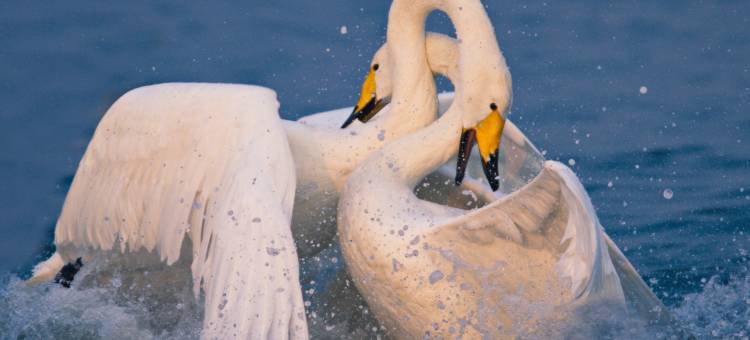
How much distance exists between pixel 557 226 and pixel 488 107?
0.57 meters

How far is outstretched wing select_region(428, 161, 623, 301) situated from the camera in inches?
178

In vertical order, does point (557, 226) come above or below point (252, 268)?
below

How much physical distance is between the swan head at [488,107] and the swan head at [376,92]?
25.6 inches

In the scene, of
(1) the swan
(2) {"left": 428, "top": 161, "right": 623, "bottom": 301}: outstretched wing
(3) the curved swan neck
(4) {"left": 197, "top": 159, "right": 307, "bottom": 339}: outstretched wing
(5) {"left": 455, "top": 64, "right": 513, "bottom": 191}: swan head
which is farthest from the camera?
(3) the curved swan neck

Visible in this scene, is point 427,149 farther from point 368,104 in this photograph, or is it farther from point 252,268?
point 252,268

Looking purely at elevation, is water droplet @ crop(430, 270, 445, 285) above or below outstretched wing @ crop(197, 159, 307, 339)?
below

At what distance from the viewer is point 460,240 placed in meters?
5.14

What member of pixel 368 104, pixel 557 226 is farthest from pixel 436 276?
pixel 368 104

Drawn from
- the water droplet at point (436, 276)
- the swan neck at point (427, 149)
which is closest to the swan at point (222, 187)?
the swan neck at point (427, 149)

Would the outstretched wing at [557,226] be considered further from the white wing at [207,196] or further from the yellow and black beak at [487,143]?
the white wing at [207,196]

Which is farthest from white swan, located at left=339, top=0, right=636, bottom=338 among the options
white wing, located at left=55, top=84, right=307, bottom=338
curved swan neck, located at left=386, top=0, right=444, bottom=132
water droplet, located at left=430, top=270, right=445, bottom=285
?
white wing, located at left=55, top=84, right=307, bottom=338

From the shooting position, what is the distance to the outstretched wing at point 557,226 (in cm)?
453

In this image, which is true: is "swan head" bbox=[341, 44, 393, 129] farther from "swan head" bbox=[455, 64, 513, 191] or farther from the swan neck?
"swan head" bbox=[455, 64, 513, 191]

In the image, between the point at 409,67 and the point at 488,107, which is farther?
the point at 409,67
